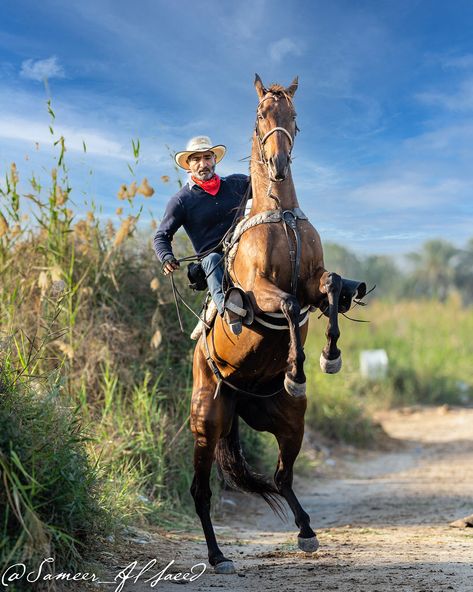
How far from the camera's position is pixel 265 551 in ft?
20.8

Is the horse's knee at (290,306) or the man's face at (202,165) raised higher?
the man's face at (202,165)

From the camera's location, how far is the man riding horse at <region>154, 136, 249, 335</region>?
620 centimetres

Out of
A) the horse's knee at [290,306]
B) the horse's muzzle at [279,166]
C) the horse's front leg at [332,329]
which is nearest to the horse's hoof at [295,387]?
the horse's front leg at [332,329]

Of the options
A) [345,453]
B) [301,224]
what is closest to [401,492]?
[345,453]

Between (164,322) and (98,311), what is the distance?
78cm

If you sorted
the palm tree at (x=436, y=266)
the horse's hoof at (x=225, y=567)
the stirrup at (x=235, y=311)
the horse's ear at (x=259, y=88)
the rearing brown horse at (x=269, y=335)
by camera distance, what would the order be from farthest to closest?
the palm tree at (x=436, y=266) < the horse's ear at (x=259, y=88) < the horse's hoof at (x=225, y=567) < the stirrup at (x=235, y=311) < the rearing brown horse at (x=269, y=335)

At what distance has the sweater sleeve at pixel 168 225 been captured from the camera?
6199 mm

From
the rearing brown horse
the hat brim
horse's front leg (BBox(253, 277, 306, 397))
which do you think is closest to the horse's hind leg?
the rearing brown horse

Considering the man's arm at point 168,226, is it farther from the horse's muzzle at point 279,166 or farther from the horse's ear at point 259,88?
the horse's muzzle at point 279,166

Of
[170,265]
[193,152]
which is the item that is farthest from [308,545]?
[193,152]

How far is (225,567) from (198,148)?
3.27m

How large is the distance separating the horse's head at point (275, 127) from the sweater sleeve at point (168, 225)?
100 cm

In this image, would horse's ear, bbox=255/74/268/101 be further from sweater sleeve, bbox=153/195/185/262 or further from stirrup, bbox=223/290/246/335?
stirrup, bbox=223/290/246/335

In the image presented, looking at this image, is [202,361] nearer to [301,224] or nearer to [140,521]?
[301,224]
